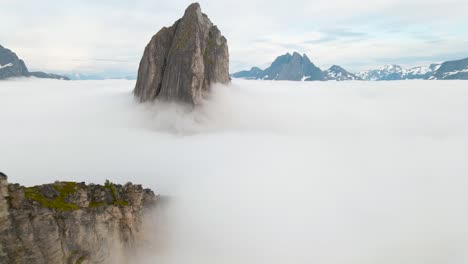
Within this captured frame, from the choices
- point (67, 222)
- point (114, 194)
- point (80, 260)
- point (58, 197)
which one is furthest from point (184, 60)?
point (80, 260)

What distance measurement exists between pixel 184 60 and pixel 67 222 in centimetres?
11845

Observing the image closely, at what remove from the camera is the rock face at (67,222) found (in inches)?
1976

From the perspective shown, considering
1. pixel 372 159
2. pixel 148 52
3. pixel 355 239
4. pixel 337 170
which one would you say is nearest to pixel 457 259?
pixel 355 239

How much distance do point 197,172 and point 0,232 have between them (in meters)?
88.9

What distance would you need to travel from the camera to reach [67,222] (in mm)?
57969

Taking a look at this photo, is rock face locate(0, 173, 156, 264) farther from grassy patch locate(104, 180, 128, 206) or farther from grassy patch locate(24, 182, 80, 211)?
grassy patch locate(104, 180, 128, 206)

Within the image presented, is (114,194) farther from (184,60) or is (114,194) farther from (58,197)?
(184,60)

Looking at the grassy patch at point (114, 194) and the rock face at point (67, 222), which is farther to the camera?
the grassy patch at point (114, 194)

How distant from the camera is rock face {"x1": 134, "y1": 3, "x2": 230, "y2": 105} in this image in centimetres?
16488

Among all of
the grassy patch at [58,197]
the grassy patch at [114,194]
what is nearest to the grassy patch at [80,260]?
the grassy patch at [58,197]

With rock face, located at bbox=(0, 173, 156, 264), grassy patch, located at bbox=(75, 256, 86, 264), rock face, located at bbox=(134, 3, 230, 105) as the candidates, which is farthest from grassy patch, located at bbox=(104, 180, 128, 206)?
rock face, located at bbox=(134, 3, 230, 105)

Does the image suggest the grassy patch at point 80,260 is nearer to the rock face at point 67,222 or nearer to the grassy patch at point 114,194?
the rock face at point 67,222

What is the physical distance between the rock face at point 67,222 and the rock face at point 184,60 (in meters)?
102

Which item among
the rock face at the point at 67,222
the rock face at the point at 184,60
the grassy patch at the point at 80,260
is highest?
the rock face at the point at 184,60
